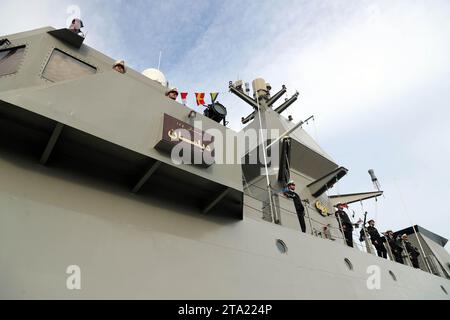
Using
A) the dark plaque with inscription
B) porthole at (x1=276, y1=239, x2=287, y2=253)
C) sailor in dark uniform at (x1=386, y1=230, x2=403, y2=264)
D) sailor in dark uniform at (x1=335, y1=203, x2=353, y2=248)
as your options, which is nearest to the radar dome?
the dark plaque with inscription

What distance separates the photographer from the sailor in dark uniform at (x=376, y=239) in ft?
29.9

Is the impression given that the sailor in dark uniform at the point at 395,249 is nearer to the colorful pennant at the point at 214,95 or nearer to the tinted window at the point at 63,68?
the colorful pennant at the point at 214,95

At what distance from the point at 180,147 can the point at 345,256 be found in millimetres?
4536

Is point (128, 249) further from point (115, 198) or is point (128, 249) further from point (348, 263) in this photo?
point (348, 263)

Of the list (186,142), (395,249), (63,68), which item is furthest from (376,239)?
(63,68)

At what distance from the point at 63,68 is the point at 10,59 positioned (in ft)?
2.04

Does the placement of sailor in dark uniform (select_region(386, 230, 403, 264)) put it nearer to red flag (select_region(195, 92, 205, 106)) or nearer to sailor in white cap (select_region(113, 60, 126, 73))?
red flag (select_region(195, 92, 205, 106))

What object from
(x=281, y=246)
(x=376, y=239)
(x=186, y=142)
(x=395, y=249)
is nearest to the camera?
(x=186, y=142)

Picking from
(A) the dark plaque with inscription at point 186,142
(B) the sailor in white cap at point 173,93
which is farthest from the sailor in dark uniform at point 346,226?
(B) the sailor in white cap at point 173,93

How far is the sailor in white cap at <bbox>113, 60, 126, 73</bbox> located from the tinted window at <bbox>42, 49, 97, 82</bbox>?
0.29 meters

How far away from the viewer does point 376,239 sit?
9.35m

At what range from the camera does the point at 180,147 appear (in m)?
4.53

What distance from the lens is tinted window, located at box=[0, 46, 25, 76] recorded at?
13.5ft
